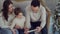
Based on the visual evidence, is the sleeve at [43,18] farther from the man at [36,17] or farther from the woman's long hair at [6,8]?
the woman's long hair at [6,8]

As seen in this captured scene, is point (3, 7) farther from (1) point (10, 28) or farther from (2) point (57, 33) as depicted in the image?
(2) point (57, 33)

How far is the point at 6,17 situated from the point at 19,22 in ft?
0.39

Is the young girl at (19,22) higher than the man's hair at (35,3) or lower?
lower

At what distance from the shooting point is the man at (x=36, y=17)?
1.45m

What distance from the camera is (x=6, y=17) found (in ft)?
4.80

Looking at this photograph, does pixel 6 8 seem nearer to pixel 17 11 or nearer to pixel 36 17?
pixel 17 11

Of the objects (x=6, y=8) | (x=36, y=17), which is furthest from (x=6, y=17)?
(x=36, y=17)

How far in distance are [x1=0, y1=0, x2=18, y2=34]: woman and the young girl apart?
0.04 meters

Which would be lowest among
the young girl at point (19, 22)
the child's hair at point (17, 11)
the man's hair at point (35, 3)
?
the young girl at point (19, 22)

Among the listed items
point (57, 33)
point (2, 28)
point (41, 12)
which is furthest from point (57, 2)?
point (2, 28)

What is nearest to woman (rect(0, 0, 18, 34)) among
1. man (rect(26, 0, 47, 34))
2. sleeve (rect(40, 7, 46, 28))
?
man (rect(26, 0, 47, 34))

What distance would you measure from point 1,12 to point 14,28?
17 centimetres

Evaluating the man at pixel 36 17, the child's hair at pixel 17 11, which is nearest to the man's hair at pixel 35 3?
the man at pixel 36 17

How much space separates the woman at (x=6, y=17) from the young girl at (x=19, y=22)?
0.12 feet
